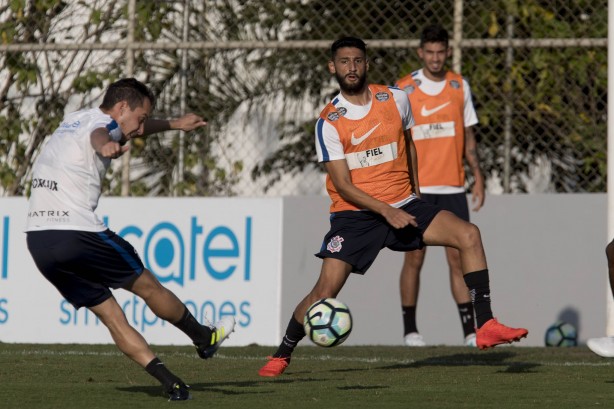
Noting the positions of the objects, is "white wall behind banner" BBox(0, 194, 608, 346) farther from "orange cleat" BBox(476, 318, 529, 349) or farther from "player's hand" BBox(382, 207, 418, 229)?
"orange cleat" BBox(476, 318, 529, 349)

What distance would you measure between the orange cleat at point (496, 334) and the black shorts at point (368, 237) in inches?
29.2

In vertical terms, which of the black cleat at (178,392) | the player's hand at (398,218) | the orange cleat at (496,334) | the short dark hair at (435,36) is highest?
the short dark hair at (435,36)

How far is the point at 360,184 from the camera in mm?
8430

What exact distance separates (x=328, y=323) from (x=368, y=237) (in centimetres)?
76

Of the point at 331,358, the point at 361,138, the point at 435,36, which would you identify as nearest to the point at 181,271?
the point at 331,358

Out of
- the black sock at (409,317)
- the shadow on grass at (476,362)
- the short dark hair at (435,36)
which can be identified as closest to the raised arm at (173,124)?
the shadow on grass at (476,362)

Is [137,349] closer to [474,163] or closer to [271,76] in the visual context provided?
[474,163]

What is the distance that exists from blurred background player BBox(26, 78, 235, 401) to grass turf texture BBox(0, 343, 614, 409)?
38 centimetres

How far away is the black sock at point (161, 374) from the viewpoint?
6.86 m

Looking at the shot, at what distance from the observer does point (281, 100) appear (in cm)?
1235

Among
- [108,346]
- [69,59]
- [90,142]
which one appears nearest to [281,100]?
[69,59]

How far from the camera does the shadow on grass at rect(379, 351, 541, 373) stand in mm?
8984

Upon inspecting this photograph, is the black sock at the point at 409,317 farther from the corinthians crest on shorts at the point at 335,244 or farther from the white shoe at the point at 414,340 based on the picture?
the corinthians crest on shorts at the point at 335,244

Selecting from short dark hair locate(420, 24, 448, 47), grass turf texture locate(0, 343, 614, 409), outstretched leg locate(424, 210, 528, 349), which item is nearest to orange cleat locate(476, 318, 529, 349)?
outstretched leg locate(424, 210, 528, 349)
